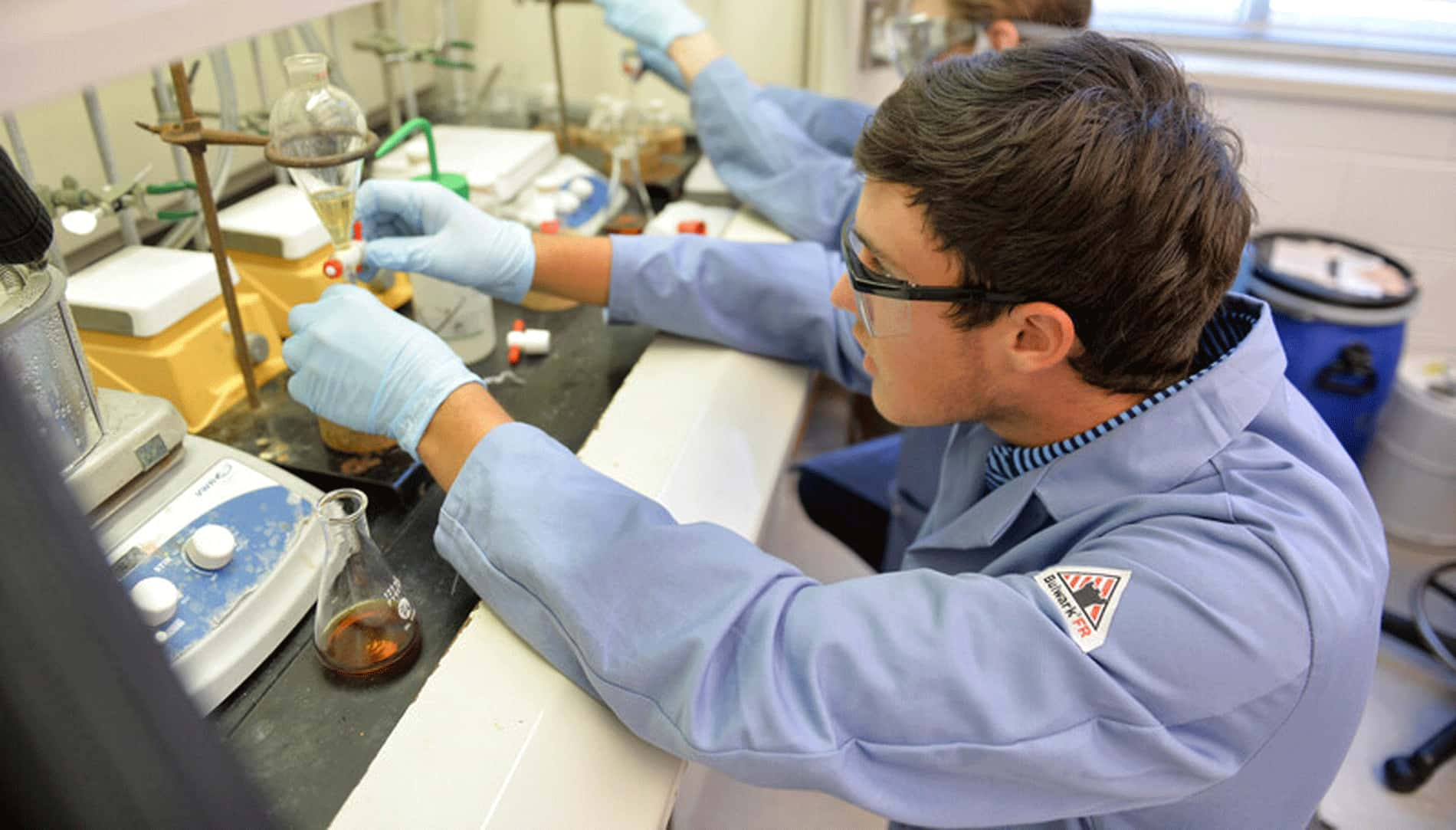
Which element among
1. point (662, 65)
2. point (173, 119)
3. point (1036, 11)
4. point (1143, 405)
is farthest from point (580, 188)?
point (1143, 405)

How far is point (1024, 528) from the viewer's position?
109cm

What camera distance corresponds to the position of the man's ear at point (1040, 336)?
3.01ft

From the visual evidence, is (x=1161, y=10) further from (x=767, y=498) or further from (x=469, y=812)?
(x=469, y=812)

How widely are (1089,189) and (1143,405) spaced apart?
246 mm

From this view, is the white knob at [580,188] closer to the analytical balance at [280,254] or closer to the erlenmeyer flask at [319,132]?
the analytical balance at [280,254]

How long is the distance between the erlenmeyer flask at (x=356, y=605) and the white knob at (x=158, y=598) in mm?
124

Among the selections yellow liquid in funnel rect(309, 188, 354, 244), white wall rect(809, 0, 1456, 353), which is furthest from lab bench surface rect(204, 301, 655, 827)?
white wall rect(809, 0, 1456, 353)

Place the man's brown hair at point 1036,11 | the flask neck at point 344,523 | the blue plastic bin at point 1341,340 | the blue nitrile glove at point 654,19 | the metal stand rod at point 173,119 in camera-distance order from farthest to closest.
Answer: the blue plastic bin at point 1341,340 → the blue nitrile glove at point 654,19 → the man's brown hair at point 1036,11 → the metal stand rod at point 173,119 → the flask neck at point 344,523

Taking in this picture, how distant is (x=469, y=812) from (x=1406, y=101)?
277 centimetres

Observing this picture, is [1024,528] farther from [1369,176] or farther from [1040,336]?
[1369,176]

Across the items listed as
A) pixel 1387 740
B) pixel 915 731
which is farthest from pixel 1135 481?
pixel 1387 740

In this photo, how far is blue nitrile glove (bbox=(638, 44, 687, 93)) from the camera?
1900mm

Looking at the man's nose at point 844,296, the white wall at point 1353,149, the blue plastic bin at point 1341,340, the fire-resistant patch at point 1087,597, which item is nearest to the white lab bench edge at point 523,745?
the man's nose at point 844,296

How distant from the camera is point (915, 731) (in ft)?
2.53
